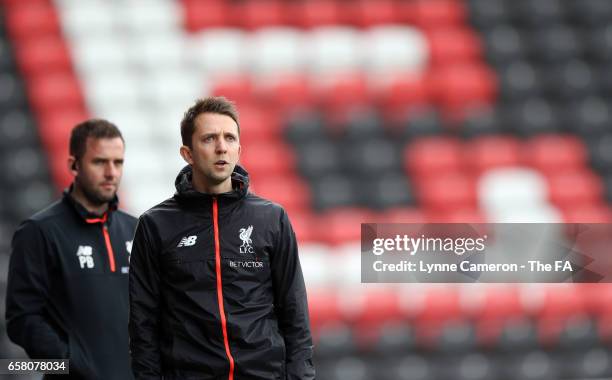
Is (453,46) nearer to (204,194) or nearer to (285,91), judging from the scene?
(285,91)

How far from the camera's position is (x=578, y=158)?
17.4 ft

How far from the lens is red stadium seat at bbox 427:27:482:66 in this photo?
18.2 feet

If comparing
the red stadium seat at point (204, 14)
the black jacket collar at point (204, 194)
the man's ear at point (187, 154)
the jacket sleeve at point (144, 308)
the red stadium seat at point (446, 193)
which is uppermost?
the red stadium seat at point (204, 14)

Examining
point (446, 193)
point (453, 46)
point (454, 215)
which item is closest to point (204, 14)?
point (453, 46)

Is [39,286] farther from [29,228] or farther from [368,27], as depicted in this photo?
[368,27]

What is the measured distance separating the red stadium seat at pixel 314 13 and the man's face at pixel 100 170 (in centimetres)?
353

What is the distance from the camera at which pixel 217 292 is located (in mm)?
1583

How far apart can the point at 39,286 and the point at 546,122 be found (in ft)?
12.6

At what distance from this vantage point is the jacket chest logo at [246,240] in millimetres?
1607

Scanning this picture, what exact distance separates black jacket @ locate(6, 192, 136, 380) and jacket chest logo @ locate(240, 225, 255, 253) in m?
0.52

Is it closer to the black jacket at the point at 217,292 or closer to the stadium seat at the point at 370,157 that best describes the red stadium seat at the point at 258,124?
→ the stadium seat at the point at 370,157

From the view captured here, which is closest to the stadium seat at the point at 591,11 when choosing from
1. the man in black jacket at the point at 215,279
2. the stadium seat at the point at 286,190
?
the stadium seat at the point at 286,190

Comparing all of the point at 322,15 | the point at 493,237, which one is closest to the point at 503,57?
the point at 322,15

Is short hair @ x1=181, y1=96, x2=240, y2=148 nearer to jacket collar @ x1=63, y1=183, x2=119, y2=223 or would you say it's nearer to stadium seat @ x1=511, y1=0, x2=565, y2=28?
jacket collar @ x1=63, y1=183, x2=119, y2=223
